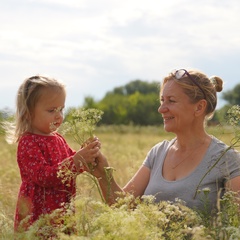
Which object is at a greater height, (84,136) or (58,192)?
(84,136)

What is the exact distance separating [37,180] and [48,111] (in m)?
0.53

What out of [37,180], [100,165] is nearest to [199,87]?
[100,165]

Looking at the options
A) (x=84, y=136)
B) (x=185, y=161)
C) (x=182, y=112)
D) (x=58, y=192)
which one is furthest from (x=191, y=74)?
(x=58, y=192)

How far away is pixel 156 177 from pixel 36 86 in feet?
3.94

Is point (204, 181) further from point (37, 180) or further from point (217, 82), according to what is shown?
point (37, 180)

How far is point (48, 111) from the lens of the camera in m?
4.57

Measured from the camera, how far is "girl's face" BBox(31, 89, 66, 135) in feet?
14.9

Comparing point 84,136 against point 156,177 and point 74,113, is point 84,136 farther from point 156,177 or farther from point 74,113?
point 156,177

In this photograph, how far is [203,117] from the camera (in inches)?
193

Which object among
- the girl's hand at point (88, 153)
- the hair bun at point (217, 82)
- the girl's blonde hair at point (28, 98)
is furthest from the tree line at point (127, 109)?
the girl's hand at point (88, 153)

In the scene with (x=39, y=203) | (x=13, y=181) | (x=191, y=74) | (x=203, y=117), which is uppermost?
(x=191, y=74)

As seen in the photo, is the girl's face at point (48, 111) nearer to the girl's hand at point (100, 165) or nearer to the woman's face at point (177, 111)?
the girl's hand at point (100, 165)

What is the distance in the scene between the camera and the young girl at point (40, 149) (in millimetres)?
4426

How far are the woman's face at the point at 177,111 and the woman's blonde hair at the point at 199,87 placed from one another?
0.04 m
